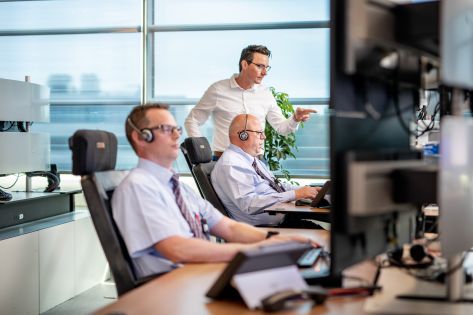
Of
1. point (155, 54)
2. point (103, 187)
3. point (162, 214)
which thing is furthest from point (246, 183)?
point (155, 54)

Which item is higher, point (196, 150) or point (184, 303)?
point (196, 150)

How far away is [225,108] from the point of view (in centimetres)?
487

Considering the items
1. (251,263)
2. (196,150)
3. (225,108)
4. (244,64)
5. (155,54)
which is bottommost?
(251,263)

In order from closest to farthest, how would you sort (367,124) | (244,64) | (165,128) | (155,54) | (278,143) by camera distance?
(367,124)
(165,128)
(244,64)
(278,143)
(155,54)

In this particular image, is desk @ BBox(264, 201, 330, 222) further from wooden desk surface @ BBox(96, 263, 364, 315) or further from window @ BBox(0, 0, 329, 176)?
window @ BBox(0, 0, 329, 176)

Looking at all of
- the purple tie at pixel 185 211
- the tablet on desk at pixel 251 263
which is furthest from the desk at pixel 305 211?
the tablet on desk at pixel 251 263

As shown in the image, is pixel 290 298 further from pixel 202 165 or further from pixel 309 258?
pixel 202 165

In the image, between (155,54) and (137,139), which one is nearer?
(137,139)

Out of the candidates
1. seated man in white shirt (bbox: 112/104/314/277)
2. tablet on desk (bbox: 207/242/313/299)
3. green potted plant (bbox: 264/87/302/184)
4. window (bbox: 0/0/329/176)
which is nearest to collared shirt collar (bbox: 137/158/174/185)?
seated man in white shirt (bbox: 112/104/314/277)

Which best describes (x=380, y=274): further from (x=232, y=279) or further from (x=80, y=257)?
(x=80, y=257)

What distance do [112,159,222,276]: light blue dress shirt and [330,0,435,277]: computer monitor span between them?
2.58 ft

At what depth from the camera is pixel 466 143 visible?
150 centimetres

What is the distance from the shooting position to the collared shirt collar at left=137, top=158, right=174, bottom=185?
235cm

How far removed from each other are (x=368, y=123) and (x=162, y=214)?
86 cm
